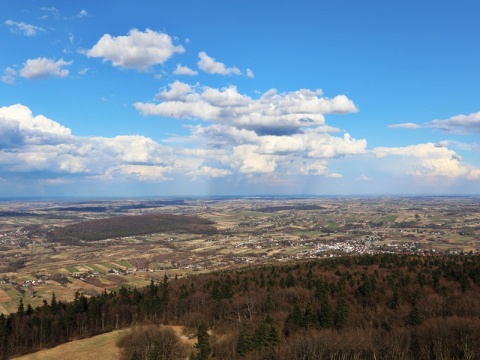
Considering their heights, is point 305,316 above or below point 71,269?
above

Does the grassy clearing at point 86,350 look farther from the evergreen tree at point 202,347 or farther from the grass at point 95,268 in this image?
the grass at point 95,268

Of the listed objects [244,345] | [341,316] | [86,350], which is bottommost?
[86,350]

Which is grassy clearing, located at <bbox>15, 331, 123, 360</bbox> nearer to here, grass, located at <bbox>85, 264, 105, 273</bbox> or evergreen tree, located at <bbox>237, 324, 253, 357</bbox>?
evergreen tree, located at <bbox>237, 324, 253, 357</bbox>

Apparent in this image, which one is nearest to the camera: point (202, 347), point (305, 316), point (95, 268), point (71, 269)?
point (202, 347)

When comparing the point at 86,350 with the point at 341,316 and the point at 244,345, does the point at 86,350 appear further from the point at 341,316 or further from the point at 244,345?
the point at 341,316

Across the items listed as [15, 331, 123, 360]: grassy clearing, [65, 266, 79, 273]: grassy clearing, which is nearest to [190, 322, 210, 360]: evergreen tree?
[15, 331, 123, 360]: grassy clearing

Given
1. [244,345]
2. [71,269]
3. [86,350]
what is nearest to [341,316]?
[244,345]

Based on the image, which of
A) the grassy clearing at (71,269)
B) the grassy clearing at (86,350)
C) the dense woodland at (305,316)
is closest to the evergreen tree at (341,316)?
the dense woodland at (305,316)

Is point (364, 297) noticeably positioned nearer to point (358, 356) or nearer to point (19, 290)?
point (358, 356)

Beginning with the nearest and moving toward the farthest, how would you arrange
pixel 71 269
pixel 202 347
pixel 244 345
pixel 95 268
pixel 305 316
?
pixel 202 347 < pixel 244 345 < pixel 305 316 < pixel 71 269 < pixel 95 268
